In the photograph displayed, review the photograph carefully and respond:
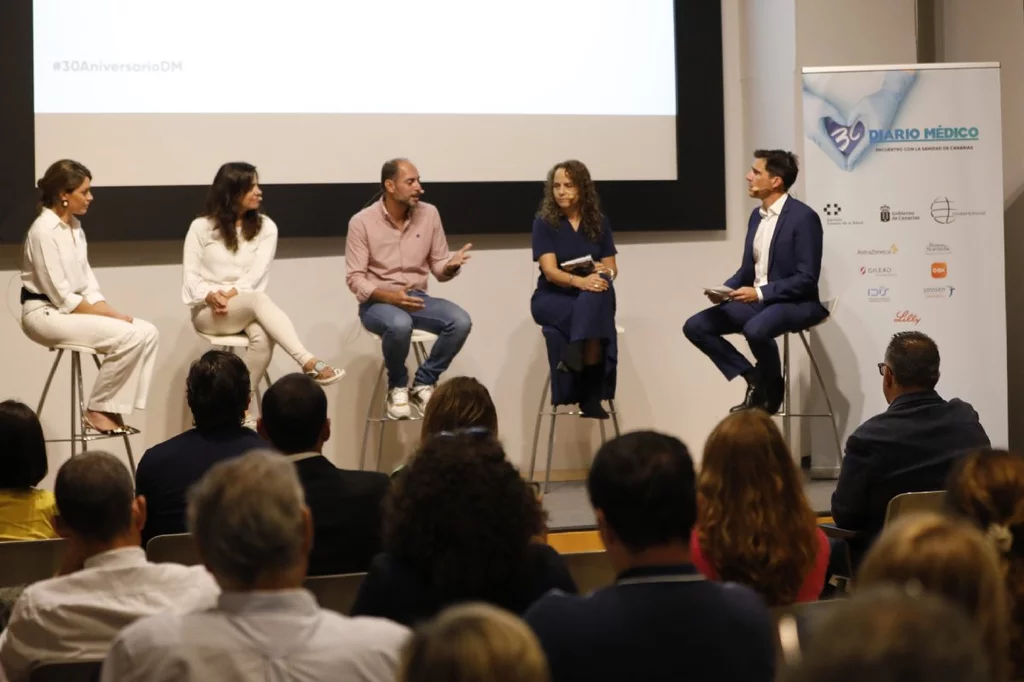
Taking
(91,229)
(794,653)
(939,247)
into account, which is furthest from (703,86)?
(794,653)

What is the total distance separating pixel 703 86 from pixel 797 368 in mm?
1529

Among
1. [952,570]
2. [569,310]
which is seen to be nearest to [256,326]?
[569,310]

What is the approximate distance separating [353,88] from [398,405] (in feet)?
5.39

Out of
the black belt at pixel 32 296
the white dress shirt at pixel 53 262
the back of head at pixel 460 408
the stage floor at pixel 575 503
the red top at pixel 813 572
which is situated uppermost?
the white dress shirt at pixel 53 262

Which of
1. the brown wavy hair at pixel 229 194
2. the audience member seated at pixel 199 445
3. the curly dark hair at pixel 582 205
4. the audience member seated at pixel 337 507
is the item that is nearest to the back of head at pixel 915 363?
the audience member seated at pixel 337 507

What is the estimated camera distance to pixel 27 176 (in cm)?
529

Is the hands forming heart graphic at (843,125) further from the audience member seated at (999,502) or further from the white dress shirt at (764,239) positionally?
the audience member seated at (999,502)

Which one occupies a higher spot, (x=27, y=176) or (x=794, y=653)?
(x=27, y=176)

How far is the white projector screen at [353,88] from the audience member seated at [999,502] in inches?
169

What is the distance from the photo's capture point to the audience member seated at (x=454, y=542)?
1792 millimetres

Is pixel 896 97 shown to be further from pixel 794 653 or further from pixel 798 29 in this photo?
pixel 794 653

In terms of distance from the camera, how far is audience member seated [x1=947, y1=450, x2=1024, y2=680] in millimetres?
1770

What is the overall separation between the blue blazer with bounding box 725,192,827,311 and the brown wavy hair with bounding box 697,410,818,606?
10.2ft

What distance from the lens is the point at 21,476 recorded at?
279 centimetres
